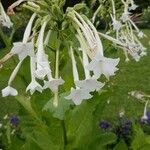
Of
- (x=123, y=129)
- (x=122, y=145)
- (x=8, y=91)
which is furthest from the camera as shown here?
(x=123, y=129)

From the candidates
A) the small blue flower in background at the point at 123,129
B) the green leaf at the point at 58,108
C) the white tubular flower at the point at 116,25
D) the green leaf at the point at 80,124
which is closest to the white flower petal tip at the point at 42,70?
the green leaf at the point at 58,108

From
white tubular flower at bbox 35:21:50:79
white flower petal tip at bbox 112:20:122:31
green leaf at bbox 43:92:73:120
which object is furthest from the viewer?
white flower petal tip at bbox 112:20:122:31

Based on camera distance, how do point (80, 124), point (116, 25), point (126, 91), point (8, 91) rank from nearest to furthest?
point (8, 91) → point (80, 124) → point (116, 25) → point (126, 91)

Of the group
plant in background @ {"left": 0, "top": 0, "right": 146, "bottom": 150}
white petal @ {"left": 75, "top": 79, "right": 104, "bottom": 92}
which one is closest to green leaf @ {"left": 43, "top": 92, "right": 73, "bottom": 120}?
plant in background @ {"left": 0, "top": 0, "right": 146, "bottom": 150}

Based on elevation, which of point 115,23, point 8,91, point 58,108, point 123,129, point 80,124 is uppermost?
point 8,91

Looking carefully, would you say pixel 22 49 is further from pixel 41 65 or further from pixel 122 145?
pixel 122 145

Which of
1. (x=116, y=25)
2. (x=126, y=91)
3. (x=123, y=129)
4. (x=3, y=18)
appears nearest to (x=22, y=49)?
(x=3, y=18)

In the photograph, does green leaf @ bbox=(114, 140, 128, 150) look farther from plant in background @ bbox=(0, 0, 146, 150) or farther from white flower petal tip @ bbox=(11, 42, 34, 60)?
white flower petal tip @ bbox=(11, 42, 34, 60)

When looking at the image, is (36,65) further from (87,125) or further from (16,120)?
(16,120)
